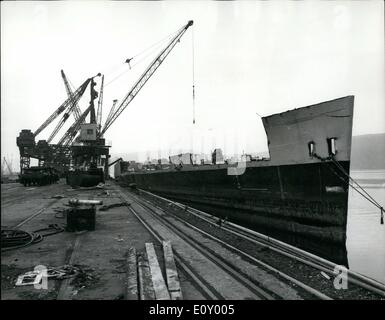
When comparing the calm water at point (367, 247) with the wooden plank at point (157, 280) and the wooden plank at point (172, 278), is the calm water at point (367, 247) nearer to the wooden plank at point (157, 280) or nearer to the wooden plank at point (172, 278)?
the wooden plank at point (172, 278)

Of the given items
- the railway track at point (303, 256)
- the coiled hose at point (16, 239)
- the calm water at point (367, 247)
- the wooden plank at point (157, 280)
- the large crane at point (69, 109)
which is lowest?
the calm water at point (367, 247)

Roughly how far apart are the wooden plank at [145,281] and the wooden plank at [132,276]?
0.07 meters

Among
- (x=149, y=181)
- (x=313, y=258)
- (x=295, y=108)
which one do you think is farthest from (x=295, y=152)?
(x=149, y=181)

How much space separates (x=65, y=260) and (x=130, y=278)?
6.14 ft

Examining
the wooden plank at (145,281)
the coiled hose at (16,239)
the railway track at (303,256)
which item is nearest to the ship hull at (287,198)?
the railway track at (303,256)

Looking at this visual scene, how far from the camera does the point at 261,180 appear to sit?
11.7m

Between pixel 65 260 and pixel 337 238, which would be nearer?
pixel 65 260

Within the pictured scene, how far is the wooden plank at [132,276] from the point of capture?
4454 mm

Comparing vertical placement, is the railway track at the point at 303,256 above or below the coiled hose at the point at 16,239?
below

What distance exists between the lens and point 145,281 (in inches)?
194

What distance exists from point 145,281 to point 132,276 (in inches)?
11.9

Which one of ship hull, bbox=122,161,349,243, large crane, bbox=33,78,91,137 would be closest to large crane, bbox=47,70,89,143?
large crane, bbox=33,78,91,137

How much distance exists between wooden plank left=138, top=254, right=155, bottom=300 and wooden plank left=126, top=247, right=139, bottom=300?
2.9 inches
